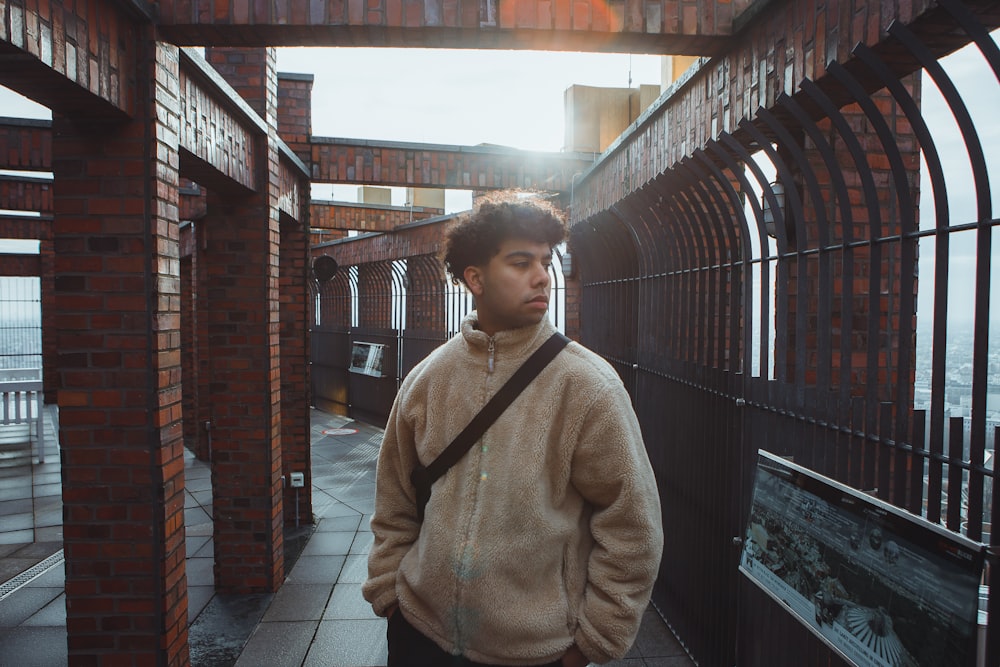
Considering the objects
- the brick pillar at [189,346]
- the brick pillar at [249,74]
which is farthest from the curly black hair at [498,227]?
the brick pillar at [189,346]

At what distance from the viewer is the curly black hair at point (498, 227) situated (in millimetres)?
1998

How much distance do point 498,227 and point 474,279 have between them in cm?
18

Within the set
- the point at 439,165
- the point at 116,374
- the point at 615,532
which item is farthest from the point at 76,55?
the point at 439,165

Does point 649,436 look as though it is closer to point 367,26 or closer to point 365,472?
point 367,26

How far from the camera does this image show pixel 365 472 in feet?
29.2

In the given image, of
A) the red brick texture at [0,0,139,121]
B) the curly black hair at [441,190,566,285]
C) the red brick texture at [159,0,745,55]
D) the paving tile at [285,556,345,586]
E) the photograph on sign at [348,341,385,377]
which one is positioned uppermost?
the red brick texture at [159,0,745,55]

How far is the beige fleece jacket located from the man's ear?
222mm

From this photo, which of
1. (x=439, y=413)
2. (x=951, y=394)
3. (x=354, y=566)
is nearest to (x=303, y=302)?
(x=354, y=566)

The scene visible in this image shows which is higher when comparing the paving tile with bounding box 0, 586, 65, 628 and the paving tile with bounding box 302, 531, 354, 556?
the paving tile with bounding box 0, 586, 65, 628

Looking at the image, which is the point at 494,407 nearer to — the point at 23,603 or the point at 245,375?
the point at 245,375

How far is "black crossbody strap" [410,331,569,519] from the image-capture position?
1.87 m

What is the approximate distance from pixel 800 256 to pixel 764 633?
4.89 ft

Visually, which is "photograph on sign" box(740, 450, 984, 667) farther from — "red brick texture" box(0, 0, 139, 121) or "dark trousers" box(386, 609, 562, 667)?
"red brick texture" box(0, 0, 139, 121)

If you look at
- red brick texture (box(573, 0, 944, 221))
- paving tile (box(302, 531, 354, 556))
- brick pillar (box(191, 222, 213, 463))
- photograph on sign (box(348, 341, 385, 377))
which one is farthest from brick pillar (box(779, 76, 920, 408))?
photograph on sign (box(348, 341, 385, 377))
